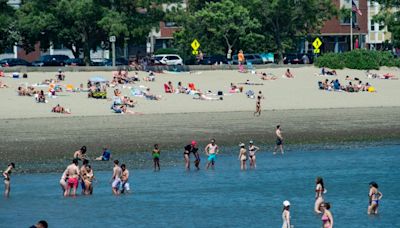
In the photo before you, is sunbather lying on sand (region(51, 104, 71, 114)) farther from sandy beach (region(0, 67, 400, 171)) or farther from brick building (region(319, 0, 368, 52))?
brick building (region(319, 0, 368, 52))

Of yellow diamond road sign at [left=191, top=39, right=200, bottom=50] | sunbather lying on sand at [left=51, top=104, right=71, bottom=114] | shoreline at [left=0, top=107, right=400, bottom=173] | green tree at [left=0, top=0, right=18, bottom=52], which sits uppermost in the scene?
green tree at [left=0, top=0, right=18, bottom=52]

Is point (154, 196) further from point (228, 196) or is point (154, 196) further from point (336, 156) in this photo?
point (336, 156)

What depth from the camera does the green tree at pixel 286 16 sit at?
315 ft

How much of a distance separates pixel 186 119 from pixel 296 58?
1507 inches

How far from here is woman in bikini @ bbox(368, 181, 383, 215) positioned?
3325 centimetres

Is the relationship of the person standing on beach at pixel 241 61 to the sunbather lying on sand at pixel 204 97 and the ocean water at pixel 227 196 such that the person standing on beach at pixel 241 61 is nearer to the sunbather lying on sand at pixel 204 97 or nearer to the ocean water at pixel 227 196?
the sunbather lying on sand at pixel 204 97

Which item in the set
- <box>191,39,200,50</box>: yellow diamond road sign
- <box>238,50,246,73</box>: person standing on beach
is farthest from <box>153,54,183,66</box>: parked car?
<box>238,50,246,73</box>: person standing on beach

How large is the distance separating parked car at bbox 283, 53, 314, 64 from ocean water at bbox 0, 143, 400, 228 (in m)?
43.2

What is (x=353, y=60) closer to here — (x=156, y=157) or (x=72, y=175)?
(x=156, y=157)

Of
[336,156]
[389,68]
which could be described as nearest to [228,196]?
[336,156]

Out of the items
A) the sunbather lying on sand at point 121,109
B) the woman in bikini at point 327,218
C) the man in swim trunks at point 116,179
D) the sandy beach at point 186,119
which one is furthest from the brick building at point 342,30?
the woman in bikini at point 327,218

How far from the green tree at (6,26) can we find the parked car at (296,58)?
914 inches

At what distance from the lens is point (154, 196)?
126 ft

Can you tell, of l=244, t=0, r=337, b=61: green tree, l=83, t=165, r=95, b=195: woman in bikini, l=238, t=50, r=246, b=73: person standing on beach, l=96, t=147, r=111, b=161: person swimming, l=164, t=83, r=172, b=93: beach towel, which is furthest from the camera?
l=244, t=0, r=337, b=61: green tree
